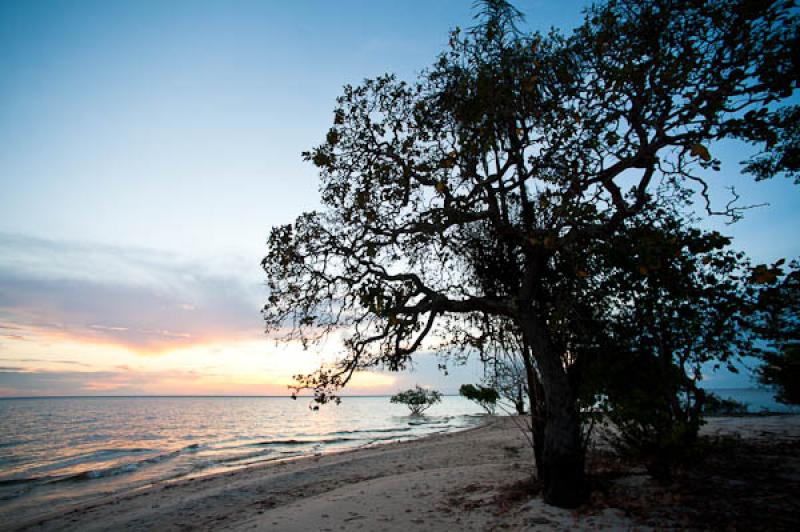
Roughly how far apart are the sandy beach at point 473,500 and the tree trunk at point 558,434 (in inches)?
12.0

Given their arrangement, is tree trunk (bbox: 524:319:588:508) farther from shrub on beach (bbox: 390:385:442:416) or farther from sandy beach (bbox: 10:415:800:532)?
shrub on beach (bbox: 390:385:442:416)

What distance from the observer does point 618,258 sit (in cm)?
643

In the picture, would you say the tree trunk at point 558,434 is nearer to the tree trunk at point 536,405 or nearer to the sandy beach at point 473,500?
the sandy beach at point 473,500

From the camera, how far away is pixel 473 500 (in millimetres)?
8242

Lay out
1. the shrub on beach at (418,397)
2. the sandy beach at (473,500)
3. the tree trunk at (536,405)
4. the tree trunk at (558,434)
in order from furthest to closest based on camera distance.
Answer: the shrub on beach at (418,397) < the tree trunk at (536,405) < the tree trunk at (558,434) < the sandy beach at (473,500)

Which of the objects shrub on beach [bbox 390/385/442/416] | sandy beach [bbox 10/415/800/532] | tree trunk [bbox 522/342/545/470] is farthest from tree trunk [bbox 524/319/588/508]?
shrub on beach [bbox 390/385/442/416]

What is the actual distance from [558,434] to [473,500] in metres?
2.67

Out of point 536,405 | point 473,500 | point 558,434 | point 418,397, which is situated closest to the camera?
point 558,434

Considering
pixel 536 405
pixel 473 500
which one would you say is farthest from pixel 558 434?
pixel 473 500

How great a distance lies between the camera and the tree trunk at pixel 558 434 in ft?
22.5

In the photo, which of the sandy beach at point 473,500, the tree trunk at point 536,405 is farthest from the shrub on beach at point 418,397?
the tree trunk at point 536,405

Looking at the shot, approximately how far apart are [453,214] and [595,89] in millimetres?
3572

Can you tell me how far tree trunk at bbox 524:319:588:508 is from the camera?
6867 millimetres

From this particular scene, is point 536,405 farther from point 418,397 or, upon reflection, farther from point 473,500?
point 418,397
